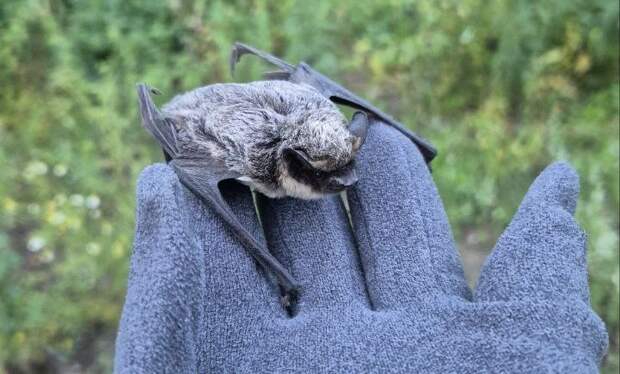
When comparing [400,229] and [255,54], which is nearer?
[400,229]

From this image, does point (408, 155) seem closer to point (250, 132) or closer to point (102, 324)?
point (250, 132)

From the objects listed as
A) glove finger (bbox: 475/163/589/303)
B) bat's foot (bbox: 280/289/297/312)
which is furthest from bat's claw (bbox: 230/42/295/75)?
glove finger (bbox: 475/163/589/303)

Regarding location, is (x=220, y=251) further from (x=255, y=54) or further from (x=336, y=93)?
(x=255, y=54)

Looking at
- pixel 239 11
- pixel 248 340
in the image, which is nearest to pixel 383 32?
pixel 239 11

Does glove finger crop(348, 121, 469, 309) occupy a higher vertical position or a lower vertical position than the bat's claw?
lower

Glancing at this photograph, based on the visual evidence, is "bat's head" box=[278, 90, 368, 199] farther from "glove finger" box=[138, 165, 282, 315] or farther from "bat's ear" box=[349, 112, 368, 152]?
"glove finger" box=[138, 165, 282, 315]

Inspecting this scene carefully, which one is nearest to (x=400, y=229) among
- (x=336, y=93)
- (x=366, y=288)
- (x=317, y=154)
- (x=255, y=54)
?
(x=366, y=288)
